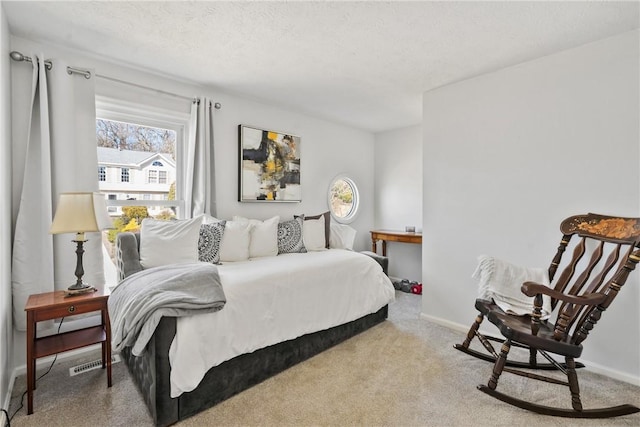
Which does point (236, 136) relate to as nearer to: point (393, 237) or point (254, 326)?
point (254, 326)

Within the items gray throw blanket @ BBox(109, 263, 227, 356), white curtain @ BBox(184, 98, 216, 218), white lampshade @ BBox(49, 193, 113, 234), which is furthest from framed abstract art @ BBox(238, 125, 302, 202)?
gray throw blanket @ BBox(109, 263, 227, 356)

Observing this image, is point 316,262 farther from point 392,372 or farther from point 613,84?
point 613,84

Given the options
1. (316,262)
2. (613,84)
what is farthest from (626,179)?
(316,262)

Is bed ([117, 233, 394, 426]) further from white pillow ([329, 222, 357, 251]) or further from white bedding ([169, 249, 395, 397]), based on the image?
white pillow ([329, 222, 357, 251])

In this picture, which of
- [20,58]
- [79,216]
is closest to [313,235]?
[79,216]

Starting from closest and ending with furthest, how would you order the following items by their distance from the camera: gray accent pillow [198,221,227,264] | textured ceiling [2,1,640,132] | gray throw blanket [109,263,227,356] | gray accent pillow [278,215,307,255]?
1. gray throw blanket [109,263,227,356]
2. textured ceiling [2,1,640,132]
3. gray accent pillow [198,221,227,264]
4. gray accent pillow [278,215,307,255]

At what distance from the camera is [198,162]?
117 inches

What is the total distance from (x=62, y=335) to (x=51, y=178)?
1086mm

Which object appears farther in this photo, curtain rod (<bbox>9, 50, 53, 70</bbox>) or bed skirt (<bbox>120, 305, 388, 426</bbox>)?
curtain rod (<bbox>9, 50, 53, 70</bbox>)

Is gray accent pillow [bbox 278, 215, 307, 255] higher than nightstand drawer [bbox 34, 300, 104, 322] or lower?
higher

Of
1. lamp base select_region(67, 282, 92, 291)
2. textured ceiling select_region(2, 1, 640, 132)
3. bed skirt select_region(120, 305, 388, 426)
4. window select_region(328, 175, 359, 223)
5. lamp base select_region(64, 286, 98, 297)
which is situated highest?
textured ceiling select_region(2, 1, 640, 132)

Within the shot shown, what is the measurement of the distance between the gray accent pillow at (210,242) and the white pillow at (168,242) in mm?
93

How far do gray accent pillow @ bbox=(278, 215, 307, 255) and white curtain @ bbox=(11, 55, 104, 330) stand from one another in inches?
59.3

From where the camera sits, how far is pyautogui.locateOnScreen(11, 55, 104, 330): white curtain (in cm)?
213
